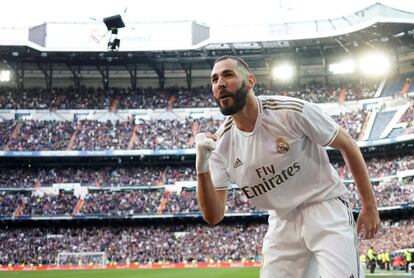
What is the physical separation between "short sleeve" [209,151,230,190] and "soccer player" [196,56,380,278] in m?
0.15

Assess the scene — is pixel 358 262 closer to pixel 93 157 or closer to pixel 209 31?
pixel 93 157

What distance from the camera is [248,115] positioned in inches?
189

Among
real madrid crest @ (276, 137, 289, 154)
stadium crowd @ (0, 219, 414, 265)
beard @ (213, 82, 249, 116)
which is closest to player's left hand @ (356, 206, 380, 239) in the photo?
real madrid crest @ (276, 137, 289, 154)

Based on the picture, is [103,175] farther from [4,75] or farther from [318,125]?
[318,125]

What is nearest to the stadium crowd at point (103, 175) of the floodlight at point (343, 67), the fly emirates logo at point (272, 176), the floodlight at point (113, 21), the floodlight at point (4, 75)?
the floodlight at point (4, 75)

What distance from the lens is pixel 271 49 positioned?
172 ft

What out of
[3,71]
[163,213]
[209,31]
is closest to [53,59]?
[3,71]

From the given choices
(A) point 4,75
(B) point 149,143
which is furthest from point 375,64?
(A) point 4,75

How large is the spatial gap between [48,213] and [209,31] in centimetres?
2561

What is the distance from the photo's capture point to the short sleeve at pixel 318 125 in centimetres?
471

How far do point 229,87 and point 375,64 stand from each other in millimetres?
52577

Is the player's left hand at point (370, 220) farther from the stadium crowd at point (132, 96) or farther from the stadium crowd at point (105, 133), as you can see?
the stadium crowd at point (132, 96)

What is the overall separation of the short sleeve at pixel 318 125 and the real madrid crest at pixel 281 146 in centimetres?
24

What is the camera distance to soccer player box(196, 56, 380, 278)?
15.3ft
